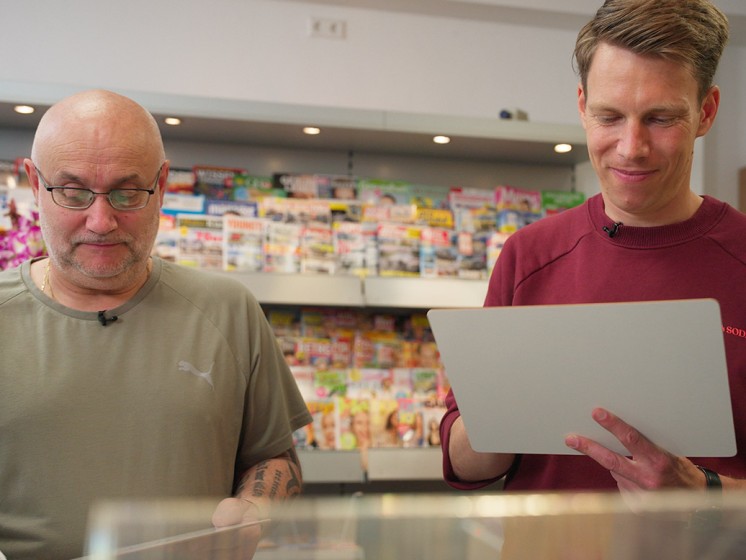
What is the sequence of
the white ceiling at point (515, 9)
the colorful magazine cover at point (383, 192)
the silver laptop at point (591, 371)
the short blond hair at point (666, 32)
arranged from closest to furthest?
the silver laptop at point (591, 371), the short blond hair at point (666, 32), the colorful magazine cover at point (383, 192), the white ceiling at point (515, 9)

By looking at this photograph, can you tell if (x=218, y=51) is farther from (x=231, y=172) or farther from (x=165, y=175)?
(x=165, y=175)

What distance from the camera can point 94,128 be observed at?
4.80 feet

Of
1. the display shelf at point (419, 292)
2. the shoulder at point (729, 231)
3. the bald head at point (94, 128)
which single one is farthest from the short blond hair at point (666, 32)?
the display shelf at point (419, 292)

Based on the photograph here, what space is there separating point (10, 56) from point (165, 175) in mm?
1759

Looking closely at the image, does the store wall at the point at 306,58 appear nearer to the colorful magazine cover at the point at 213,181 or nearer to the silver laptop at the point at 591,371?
the colorful magazine cover at the point at 213,181

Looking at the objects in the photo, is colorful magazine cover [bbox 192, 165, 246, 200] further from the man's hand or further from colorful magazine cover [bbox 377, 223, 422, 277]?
the man's hand

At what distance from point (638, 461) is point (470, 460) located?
351 mm

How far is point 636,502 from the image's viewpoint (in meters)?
0.52

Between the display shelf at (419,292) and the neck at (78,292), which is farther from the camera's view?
the display shelf at (419,292)

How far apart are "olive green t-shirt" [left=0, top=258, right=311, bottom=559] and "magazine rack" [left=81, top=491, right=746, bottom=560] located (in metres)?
0.98

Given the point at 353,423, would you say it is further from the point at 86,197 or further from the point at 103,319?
the point at 86,197

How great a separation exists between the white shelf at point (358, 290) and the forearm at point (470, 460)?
4.28 ft

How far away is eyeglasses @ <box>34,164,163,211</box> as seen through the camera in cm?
145

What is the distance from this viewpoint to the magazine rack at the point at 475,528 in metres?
0.50
